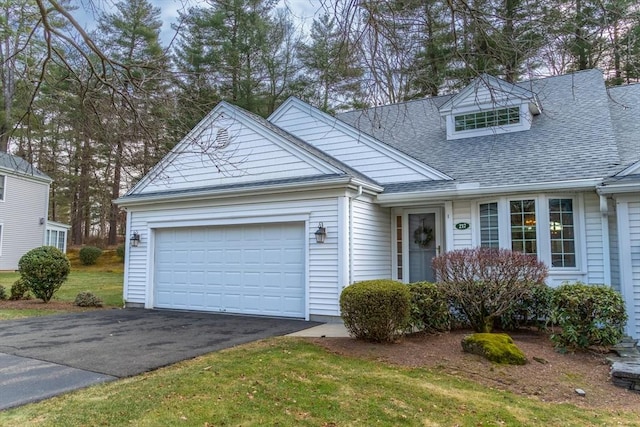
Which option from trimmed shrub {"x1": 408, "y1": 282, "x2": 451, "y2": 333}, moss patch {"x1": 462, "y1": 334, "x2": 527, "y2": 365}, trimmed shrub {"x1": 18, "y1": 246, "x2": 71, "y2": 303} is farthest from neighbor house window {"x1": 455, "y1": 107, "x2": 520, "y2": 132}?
trimmed shrub {"x1": 18, "y1": 246, "x2": 71, "y2": 303}

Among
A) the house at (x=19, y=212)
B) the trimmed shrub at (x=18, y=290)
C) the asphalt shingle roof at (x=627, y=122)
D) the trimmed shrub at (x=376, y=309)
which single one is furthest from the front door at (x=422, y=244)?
the house at (x=19, y=212)

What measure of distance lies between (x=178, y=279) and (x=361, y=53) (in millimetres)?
8228

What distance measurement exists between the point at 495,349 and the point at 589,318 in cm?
164

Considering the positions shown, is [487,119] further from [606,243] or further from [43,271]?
[43,271]

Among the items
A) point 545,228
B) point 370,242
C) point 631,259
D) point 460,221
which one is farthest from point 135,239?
point 631,259

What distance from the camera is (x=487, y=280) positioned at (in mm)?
6965

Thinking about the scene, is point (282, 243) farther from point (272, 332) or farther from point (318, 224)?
point (272, 332)

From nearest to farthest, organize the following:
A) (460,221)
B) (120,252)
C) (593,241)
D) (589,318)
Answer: (589,318) → (593,241) → (460,221) → (120,252)

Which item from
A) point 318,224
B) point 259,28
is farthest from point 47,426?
point 259,28

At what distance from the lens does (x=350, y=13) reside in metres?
4.05

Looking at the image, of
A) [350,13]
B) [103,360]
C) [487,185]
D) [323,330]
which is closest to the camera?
[350,13]

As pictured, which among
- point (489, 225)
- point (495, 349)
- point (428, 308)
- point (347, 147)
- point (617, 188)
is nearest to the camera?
point (495, 349)

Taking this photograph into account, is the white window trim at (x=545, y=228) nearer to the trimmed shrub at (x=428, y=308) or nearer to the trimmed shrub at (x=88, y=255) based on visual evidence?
the trimmed shrub at (x=428, y=308)

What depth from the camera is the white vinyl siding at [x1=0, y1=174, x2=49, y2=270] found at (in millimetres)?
21969
